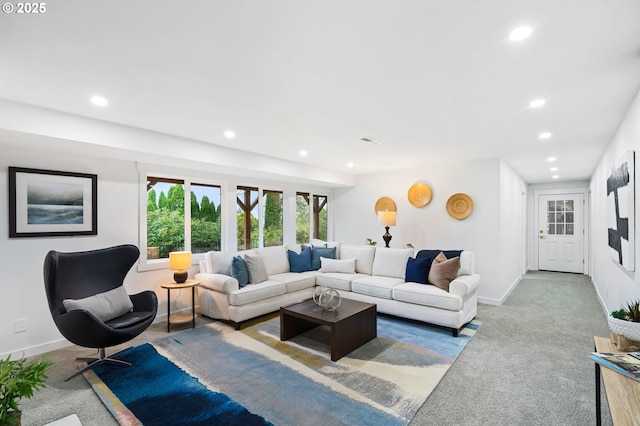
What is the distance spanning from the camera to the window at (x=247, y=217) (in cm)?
542

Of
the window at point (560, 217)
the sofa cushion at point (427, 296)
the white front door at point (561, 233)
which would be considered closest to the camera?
the sofa cushion at point (427, 296)

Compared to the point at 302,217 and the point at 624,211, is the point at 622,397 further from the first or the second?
the point at 302,217

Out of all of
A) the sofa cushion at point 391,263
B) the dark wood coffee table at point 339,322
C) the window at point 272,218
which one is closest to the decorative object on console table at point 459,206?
the sofa cushion at point 391,263

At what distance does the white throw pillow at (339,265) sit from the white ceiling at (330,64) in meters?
2.33

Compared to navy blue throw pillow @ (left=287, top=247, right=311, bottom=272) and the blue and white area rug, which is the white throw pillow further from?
the blue and white area rug

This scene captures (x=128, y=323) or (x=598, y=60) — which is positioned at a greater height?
(x=598, y=60)

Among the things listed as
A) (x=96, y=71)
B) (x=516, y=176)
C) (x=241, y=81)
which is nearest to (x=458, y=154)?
(x=516, y=176)

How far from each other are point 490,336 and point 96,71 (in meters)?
4.51

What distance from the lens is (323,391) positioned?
2.41 metres

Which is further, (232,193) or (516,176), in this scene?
(516,176)

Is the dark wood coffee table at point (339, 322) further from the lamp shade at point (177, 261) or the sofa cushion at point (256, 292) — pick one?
the lamp shade at point (177, 261)

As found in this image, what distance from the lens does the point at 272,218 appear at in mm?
6012

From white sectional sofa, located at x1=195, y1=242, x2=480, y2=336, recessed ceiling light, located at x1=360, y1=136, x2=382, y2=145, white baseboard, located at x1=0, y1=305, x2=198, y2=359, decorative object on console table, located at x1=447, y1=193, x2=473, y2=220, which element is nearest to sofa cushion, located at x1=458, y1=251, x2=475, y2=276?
white sectional sofa, located at x1=195, y1=242, x2=480, y2=336

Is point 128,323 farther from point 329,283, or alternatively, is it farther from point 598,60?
point 598,60
